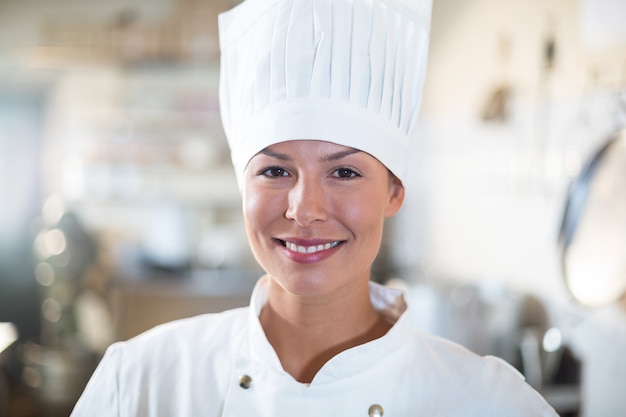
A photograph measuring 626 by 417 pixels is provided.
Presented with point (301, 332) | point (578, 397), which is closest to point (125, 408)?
point (301, 332)

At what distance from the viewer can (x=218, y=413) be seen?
112 cm

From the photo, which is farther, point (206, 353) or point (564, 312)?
point (564, 312)

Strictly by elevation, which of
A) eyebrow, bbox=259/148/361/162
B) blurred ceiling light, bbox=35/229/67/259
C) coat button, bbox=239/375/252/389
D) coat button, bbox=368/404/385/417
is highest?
eyebrow, bbox=259/148/361/162

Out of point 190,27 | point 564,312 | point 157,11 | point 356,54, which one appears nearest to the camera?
point 356,54

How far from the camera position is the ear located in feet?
3.88

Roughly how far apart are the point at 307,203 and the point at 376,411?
1.31 ft

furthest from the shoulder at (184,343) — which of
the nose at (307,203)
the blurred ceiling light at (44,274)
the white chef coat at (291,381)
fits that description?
the blurred ceiling light at (44,274)

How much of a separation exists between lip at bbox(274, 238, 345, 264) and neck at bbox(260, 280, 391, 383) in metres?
0.13

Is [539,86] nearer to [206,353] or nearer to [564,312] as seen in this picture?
[564,312]

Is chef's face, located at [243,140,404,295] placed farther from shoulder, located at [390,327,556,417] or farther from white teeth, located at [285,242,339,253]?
shoulder, located at [390,327,556,417]

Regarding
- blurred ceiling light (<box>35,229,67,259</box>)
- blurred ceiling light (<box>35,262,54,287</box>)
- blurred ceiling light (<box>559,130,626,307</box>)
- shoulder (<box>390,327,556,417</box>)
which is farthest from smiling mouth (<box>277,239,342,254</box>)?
blurred ceiling light (<box>35,262,54,287</box>)

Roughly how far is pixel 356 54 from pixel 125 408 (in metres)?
0.78

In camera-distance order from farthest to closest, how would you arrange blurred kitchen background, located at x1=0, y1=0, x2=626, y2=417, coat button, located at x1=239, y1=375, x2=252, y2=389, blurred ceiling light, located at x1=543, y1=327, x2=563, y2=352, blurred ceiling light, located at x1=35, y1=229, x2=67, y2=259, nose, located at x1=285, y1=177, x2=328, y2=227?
1. blurred ceiling light, located at x1=35, y1=229, x2=67, y2=259
2. blurred ceiling light, located at x1=543, y1=327, x2=563, y2=352
3. blurred kitchen background, located at x1=0, y1=0, x2=626, y2=417
4. coat button, located at x1=239, y1=375, x2=252, y2=389
5. nose, located at x1=285, y1=177, x2=328, y2=227

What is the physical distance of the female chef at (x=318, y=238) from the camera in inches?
41.2
